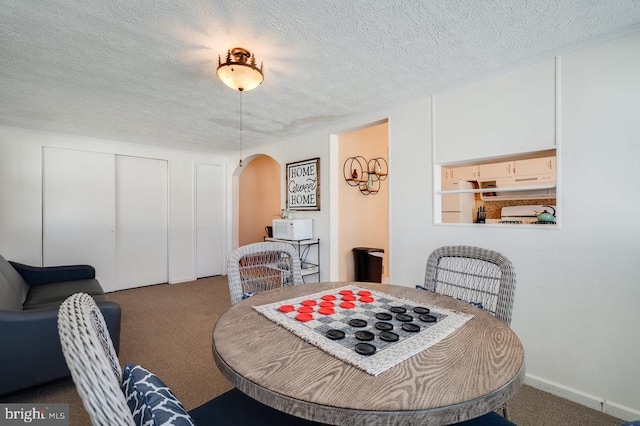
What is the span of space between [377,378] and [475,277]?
112 centimetres

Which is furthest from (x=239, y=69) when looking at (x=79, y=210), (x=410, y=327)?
(x=79, y=210)

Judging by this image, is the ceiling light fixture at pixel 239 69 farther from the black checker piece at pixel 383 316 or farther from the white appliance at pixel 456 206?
the white appliance at pixel 456 206

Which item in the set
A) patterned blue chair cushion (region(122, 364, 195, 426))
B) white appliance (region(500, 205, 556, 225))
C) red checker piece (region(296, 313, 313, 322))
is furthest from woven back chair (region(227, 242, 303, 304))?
white appliance (region(500, 205, 556, 225))

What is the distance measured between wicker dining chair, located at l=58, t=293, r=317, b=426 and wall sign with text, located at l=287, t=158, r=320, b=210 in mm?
2974

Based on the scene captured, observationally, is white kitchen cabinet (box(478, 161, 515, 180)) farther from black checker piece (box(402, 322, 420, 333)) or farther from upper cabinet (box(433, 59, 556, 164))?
black checker piece (box(402, 322, 420, 333))

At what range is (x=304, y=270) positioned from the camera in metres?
3.56

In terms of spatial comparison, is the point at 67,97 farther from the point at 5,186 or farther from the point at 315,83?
the point at 315,83

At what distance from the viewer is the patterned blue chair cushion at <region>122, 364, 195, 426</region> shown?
59cm

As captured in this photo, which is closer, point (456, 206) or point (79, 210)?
point (456, 206)

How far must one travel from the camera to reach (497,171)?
3590mm

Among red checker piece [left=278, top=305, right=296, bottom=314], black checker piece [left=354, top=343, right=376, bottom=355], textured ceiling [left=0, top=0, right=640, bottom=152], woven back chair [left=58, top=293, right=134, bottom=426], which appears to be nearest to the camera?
woven back chair [left=58, top=293, right=134, bottom=426]

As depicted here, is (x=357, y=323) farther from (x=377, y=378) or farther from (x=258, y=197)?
(x=258, y=197)

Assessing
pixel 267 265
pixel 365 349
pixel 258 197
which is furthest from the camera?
pixel 258 197

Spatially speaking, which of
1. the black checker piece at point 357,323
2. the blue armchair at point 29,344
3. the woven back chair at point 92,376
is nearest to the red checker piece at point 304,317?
the black checker piece at point 357,323
